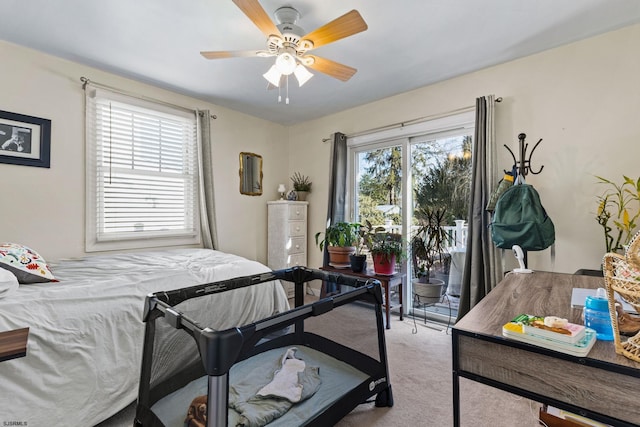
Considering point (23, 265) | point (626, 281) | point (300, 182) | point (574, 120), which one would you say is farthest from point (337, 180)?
point (626, 281)

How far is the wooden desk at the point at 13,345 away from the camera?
0.86m

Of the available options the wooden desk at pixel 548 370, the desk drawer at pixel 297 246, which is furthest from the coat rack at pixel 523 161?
the desk drawer at pixel 297 246

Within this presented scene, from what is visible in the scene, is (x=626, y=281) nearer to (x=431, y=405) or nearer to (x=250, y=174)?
(x=431, y=405)

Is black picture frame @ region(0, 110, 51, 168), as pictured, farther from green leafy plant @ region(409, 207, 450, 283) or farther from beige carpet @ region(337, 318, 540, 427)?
green leafy plant @ region(409, 207, 450, 283)

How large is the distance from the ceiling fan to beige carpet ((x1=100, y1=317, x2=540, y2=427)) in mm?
2148

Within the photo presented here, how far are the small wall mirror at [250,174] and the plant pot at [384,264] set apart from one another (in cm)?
191

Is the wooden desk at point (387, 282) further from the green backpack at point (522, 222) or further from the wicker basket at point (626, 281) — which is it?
the wicker basket at point (626, 281)

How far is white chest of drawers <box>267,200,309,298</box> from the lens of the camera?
3.89 metres

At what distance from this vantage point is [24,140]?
2.42 meters

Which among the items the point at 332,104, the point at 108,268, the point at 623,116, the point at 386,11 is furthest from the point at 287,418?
the point at 332,104

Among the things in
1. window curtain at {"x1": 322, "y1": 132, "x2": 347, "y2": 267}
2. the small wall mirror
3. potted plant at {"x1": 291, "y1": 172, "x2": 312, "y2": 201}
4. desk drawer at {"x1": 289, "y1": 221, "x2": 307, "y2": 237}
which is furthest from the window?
window curtain at {"x1": 322, "y1": 132, "x2": 347, "y2": 267}

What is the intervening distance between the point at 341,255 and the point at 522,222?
1.78 metres

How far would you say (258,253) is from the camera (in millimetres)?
4090

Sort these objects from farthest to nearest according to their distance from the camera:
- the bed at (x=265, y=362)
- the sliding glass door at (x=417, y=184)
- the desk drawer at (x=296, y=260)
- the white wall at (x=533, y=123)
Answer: the desk drawer at (x=296, y=260) → the sliding glass door at (x=417, y=184) → the white wall at (x=533, y=123) → the bed at (x=265, y=362)
